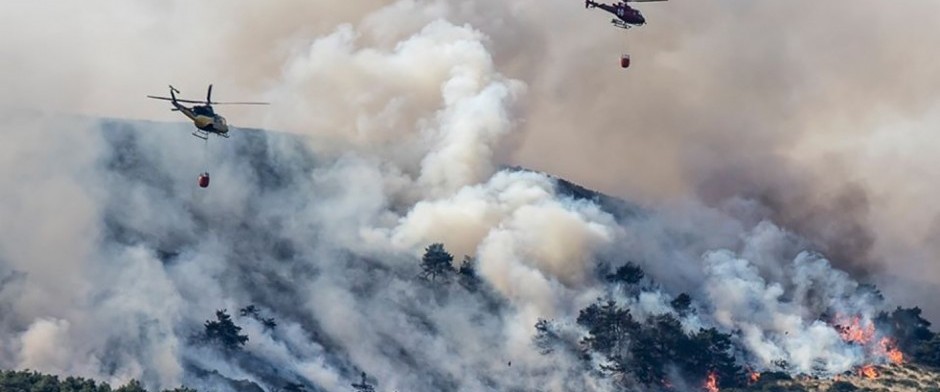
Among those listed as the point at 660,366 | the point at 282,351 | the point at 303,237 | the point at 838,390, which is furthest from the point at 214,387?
the point at 838,390

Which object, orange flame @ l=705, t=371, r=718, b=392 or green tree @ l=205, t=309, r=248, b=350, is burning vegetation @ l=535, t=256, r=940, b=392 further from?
green tree @ l=205, t=309, r=248, b=350

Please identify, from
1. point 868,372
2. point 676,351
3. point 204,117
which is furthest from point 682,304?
point 204,117

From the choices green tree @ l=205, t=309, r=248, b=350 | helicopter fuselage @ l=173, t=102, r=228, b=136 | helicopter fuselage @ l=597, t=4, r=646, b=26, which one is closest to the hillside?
green tree @ l=205, t=309, r=248, b=350

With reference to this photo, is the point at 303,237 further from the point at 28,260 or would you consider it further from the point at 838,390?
the point at 838,390

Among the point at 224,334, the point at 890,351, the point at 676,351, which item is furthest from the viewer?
the point at 890,351

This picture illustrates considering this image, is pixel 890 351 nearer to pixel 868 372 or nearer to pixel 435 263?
pixel 868 372
